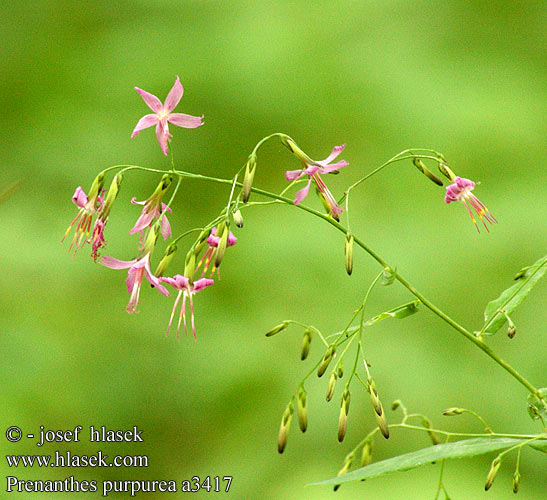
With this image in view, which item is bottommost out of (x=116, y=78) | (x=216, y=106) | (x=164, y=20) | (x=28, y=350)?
(x=28, y=350)

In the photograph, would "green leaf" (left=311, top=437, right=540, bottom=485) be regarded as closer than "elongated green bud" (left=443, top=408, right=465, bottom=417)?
Yes

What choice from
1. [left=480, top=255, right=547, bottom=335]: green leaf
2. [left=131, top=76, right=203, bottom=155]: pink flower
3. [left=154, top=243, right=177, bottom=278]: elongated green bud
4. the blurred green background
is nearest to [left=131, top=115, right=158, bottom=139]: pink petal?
[left=131, top=76, right=203, bottom=155]: pink flower

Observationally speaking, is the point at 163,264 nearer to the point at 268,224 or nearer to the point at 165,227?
the point at 165,227

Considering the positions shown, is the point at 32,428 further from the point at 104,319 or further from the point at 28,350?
the point at 104,319

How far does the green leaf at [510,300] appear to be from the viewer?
673mm

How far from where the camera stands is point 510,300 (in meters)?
0.69

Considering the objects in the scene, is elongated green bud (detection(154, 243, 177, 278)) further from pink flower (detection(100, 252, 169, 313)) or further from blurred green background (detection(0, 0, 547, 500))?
blurred green background (detection(0, 0, 547, 500))

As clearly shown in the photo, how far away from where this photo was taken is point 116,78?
226cm

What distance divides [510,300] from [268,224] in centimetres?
134

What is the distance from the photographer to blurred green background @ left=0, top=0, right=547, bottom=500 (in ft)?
5.63

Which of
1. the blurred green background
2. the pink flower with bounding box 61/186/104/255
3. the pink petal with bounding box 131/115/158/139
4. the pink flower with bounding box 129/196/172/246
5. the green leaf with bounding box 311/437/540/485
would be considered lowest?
the green leaf with bounding box 311/437/540/485

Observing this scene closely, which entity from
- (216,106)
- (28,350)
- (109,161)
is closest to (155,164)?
(109,161)

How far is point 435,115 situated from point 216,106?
67 cm

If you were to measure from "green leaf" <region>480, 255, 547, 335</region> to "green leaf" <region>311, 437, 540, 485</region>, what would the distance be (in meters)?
0.10
